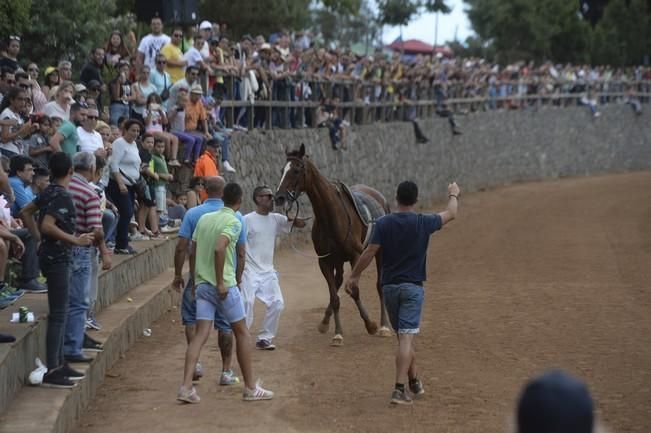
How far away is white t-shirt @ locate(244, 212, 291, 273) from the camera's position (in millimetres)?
12805

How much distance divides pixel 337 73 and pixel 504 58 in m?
28.7

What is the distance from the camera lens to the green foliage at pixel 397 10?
47094mm

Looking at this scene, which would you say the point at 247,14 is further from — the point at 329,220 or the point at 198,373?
the point at 198,373

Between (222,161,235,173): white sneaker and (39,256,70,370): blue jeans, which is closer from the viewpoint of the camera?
(39,256,70,370): blue jeans

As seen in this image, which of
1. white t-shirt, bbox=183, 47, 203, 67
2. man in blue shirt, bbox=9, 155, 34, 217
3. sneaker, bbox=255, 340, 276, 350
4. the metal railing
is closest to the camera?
man in blue shirt, bbox=9, 155, 34, 217

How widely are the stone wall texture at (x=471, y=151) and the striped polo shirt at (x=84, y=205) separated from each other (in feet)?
38.4

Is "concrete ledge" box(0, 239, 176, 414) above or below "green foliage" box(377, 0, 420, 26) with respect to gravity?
below

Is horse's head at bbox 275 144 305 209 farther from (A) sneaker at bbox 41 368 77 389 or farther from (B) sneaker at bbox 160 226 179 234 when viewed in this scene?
(A) sneaker at bbox 41 368 77 389

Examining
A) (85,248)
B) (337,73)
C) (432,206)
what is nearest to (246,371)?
(85,248)

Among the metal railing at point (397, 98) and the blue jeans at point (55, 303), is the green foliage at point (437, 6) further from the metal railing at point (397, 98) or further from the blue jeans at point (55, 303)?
the blue jeans at point (55, 303)

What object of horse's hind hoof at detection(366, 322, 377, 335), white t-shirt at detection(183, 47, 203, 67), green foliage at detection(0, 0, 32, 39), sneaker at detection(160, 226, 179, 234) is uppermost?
green foliage at detection(0, 0, 32, 39)

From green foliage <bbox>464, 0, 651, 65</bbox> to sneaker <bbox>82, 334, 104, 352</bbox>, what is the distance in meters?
44.7

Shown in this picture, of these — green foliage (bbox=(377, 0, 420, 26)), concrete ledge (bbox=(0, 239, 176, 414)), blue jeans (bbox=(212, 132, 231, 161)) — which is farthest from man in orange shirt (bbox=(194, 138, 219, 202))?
green foliage (bbox=(377, 0, 420, 26))

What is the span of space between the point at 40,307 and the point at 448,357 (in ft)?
14.3
